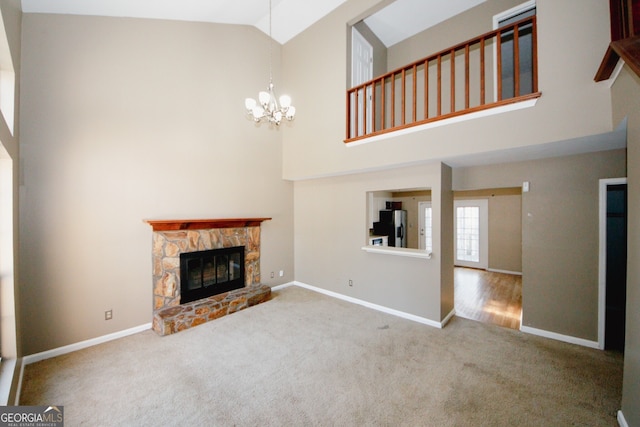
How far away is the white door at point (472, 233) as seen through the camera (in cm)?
697

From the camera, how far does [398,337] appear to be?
320 cm

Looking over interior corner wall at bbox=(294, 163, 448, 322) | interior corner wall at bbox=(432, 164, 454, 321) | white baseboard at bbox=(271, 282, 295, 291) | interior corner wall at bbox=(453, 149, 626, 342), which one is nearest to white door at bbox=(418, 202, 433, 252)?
interior corner wall at bbox=(432, 164, 454, 321)

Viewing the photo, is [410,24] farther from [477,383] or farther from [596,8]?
[477,383]

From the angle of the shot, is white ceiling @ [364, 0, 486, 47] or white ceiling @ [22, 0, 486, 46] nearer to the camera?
white ceiling @ [22, 0, 486, 46]

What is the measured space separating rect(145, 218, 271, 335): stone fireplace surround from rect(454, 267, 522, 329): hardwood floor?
354 cm

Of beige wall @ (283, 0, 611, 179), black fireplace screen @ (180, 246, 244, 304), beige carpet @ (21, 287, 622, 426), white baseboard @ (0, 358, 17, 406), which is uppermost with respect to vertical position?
beige wall @ (283, 0, 611, 179)

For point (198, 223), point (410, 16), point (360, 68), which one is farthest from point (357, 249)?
point (410, 16)

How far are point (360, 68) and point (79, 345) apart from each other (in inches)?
223

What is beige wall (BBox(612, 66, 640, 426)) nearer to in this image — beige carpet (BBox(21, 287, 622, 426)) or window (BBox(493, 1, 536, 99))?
beige carpet (BBox(21, 287, 622, 426))

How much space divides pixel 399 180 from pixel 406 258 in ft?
3.92

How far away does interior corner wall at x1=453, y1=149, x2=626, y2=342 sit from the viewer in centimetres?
291

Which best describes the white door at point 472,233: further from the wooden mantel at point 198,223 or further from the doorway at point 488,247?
the wooden mantel at point 198,223

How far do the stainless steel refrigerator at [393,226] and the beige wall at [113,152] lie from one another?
430 cm

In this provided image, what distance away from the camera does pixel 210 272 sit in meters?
4.07
